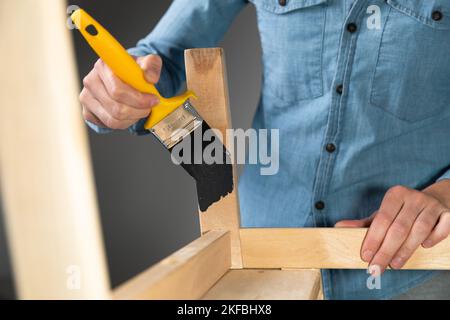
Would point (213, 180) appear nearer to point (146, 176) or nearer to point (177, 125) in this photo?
point (177, 125)

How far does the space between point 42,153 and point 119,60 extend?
0.69 m

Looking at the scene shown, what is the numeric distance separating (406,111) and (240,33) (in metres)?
0.77

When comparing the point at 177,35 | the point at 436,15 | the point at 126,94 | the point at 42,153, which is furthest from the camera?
the point at 42,153

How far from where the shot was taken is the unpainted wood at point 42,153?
108 centimetres

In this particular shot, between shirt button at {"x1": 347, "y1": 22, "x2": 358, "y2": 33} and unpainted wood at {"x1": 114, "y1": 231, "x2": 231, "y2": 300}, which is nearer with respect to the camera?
unpainted wood at {"x1": 114, "y1": 231, "x2": 231, "y2": 300}

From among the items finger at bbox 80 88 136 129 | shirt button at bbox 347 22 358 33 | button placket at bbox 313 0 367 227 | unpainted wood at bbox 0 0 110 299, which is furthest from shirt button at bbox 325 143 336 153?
unpainted wood at bbox 0 0 110 299

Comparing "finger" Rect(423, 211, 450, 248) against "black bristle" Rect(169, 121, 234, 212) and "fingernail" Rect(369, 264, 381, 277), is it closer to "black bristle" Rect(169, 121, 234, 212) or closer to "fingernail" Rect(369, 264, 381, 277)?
"fingernail" Rect(369, 264, 381, 277)

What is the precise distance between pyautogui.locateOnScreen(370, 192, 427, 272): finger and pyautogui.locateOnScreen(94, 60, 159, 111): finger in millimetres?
255

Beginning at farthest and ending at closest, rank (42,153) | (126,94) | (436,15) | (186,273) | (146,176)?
(146,176) < (42,153) < (436,15) < (126,94) < (186,273)

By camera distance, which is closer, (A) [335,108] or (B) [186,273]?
(B) [186,273]

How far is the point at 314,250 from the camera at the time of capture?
568 mm

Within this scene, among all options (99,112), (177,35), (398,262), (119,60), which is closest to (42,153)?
(177,35)

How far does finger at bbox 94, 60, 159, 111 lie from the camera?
0.54 m
